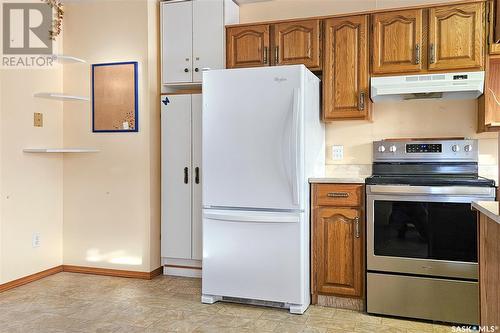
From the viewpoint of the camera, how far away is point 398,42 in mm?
3305

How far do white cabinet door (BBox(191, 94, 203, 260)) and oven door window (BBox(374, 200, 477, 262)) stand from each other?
1563 mm

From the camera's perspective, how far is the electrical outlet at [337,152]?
3.81 meters

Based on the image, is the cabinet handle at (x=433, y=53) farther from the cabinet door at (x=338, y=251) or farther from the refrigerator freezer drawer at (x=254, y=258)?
the refrigerator freezer drawer at (x=254, y=258)

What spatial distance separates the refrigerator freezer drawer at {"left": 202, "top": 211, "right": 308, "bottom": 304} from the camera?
3105mm

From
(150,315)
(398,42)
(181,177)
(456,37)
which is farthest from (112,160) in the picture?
(456,37)

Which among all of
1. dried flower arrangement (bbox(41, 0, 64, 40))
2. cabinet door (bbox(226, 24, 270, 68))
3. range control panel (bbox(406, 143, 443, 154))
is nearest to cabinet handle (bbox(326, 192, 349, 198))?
range control panel (bbox(406, 143, 443, 154))

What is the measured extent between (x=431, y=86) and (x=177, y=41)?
2.19 meters

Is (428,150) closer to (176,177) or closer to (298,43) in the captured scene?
(298,43)

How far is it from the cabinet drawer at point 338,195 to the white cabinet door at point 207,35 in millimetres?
1443

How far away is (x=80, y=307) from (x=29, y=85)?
198 centimetres

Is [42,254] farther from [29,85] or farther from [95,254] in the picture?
[29,85]

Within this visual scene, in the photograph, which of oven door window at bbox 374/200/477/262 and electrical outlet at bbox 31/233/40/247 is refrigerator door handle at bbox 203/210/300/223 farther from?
electrical outlet at bbox 31/233/40/247

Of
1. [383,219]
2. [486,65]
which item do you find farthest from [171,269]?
[486,65]

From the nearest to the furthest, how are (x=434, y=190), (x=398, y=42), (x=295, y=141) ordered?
(x=434, y=190), (x=295, y=141), (x=398, y=42)
